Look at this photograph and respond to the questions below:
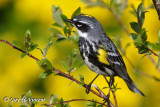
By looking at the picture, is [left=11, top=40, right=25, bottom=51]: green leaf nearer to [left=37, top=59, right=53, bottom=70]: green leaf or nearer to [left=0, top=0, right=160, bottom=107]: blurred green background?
[left=37, top=59, right=53, bottom=70]: green leaf

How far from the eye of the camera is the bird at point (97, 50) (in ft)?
7.92

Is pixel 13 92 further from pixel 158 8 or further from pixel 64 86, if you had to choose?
pixel 158 8

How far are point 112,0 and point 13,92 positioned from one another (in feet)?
9.65

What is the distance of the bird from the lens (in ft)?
7.92

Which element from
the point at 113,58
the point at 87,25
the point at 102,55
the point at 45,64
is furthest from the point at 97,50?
the point at 45,64

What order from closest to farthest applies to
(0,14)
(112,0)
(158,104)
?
(112,0) < (158,104) < (0,14)

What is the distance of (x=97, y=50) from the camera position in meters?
2.44

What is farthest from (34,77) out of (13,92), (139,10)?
(139,10)

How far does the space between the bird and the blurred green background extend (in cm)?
178

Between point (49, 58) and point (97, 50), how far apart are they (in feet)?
8.06

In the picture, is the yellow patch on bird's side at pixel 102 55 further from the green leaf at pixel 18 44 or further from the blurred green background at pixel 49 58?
the blurred green background at pixel 49 58

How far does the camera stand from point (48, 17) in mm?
5562

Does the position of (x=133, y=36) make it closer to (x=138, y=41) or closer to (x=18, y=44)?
(x=138, y=41)

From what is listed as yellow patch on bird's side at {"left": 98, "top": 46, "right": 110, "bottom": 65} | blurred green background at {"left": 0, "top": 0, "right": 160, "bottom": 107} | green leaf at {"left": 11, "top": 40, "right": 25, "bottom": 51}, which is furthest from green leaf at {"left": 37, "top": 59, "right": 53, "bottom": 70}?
blurred green background at {"left": 0, "top": 0, "right": 160, "bottom": 107}
